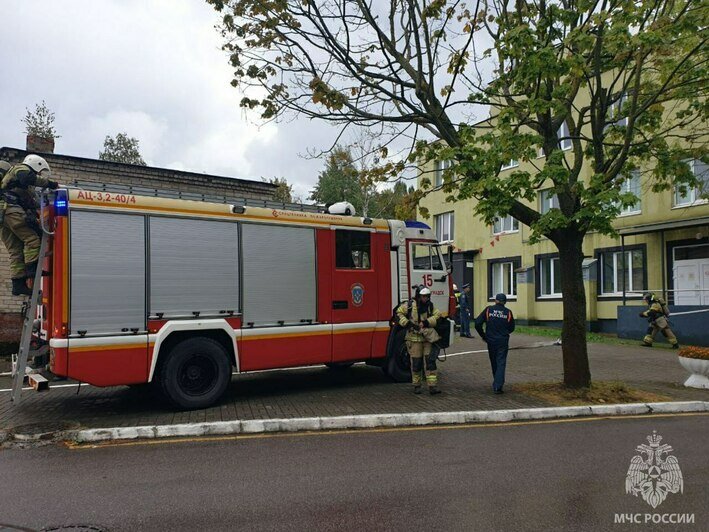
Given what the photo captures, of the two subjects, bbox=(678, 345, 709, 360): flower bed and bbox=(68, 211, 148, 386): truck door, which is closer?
bbox=(68, 211, 148, 386): truck door

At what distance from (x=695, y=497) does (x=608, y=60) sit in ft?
24.1

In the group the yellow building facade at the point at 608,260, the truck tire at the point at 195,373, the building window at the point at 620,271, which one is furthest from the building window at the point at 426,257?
the building window at the point at 620,271

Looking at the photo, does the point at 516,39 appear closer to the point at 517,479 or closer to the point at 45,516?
the point at 517,479

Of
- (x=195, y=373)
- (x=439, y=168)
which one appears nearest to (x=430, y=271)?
(x=195, y=373)

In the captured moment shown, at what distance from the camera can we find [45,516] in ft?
14.4

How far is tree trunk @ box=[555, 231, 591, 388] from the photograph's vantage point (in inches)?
380

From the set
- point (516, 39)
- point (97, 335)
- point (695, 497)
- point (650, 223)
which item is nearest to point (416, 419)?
point (695, 497)

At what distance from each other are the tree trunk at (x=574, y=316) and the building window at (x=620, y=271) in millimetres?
11750

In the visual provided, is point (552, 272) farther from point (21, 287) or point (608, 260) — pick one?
point (21, 287)

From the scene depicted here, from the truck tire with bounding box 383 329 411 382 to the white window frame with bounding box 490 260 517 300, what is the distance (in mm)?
16137

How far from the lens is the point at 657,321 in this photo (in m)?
16.6

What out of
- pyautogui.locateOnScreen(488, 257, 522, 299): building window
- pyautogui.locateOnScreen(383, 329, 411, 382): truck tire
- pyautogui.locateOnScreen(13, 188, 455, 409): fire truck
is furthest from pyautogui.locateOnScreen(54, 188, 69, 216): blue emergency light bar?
pyautogui.locateOnScreen(488, 257, 522, 299): building window

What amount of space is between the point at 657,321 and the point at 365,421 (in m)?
12.6

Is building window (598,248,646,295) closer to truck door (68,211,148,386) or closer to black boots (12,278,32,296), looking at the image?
truck door (68,211,148,386)
